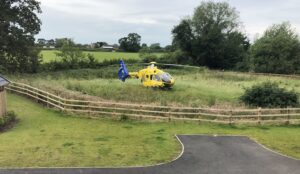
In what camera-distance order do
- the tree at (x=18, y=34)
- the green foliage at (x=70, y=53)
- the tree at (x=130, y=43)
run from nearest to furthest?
the tree at (x=18, y=34) → the green foliage at (x=70, y=53) → the tree at (x=130, y=43)

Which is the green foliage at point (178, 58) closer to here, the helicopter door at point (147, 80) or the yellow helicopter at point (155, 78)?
the yellow helicopter at point (155, 78)

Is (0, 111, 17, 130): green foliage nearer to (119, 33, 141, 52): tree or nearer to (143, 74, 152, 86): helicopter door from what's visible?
(143, 74, 152, 86): helicopter door

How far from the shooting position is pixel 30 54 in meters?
47.9

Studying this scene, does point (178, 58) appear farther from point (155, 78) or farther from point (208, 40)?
point (155, 78)

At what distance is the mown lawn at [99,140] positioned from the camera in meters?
16.4

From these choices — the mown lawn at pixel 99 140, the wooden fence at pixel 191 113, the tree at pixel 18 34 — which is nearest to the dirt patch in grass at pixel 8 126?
the mown lawn at pixel 99 140

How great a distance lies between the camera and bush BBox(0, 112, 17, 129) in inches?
892

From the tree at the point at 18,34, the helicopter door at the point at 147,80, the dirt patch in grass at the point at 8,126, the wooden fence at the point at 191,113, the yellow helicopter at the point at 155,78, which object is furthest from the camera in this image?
the tree at the point at 18,34

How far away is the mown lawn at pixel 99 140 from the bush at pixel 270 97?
12.4 feet

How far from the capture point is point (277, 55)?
2913 inches

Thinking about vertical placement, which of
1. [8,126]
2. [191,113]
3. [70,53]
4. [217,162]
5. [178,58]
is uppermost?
[70,53]

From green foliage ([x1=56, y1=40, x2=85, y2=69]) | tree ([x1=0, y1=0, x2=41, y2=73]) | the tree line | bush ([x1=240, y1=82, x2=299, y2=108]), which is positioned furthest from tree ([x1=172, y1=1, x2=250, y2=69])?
bush ([x1=240, y1=82, x2=299, y2=108])

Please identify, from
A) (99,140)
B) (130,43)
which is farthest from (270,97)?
(130,43)

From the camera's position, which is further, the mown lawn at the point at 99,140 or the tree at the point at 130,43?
the tree at the point at 130,43
